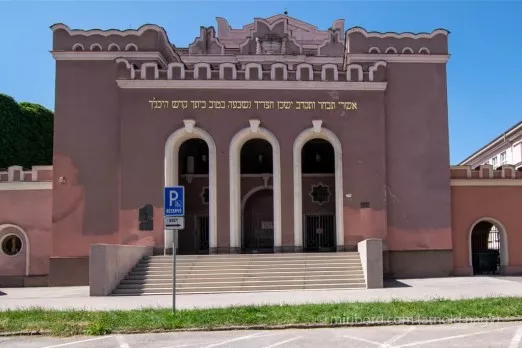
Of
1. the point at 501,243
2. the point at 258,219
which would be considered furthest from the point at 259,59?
the point at 501,243

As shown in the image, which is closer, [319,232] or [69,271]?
[69,271]

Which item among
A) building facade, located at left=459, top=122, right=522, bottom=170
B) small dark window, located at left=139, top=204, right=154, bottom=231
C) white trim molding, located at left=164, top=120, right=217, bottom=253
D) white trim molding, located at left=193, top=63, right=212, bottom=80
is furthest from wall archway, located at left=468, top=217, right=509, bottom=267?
small dark window, located at left=139, top=204, right=154, bottom=231

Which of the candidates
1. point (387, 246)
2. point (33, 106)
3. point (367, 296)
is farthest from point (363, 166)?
point (33, 106)

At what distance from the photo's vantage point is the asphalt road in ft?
28.1

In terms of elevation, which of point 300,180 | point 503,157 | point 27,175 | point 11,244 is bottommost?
point 11,244

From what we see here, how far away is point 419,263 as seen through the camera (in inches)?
853

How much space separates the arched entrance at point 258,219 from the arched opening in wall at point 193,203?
71.7 inches

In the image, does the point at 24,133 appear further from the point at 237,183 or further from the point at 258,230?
the point at 237,183

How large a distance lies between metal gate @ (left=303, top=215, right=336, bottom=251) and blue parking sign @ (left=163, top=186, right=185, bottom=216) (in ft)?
42.8

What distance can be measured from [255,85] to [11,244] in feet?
40.0

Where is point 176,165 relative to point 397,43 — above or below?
below

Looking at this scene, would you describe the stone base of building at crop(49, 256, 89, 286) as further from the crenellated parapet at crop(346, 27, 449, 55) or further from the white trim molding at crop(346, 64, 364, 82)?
the crenellated parapet at crop(346, 27, 449, 55)

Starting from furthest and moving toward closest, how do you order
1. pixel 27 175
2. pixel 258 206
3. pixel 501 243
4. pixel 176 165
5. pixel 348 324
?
1. pixel 258 206
2. pixel 501 243
3. pixel 27 175
4. pixel 176 165
5. pixel 348 324

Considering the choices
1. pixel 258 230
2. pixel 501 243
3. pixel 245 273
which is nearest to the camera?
pixel 245 273
